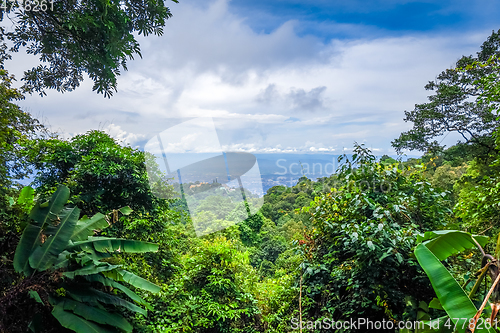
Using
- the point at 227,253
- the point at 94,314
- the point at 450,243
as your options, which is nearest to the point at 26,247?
the point at 94,314

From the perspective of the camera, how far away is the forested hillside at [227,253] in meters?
2.20

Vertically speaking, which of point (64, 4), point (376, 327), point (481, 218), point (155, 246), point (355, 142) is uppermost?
point (64, 4)

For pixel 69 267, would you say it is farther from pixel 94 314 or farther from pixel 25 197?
pixel 25 197

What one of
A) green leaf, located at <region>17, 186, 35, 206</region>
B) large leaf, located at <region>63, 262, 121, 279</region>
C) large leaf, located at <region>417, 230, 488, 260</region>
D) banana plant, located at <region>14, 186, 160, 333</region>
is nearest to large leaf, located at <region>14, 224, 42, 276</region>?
banana plant, located at <region>14, 186, 160, 333</region>

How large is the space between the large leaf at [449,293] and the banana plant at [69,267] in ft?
10.4

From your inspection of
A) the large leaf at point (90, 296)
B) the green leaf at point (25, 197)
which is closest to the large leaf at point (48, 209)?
the green leaf at point (25, 197)

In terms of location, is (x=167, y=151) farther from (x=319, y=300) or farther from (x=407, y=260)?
(x=407, y=260)

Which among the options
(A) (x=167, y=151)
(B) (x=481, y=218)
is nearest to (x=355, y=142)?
(B) (x=481, y=218)

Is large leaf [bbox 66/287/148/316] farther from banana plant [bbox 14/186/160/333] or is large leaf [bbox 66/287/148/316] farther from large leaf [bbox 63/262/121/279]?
large leaf [bbox 63/262/121/279]

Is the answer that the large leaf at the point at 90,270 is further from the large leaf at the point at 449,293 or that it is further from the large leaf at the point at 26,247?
the large leaf at the point at 449,293

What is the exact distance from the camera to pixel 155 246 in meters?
3.28

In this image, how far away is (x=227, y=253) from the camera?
5.20 metres

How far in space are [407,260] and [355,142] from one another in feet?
5.21

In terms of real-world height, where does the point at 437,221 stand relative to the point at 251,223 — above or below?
above
